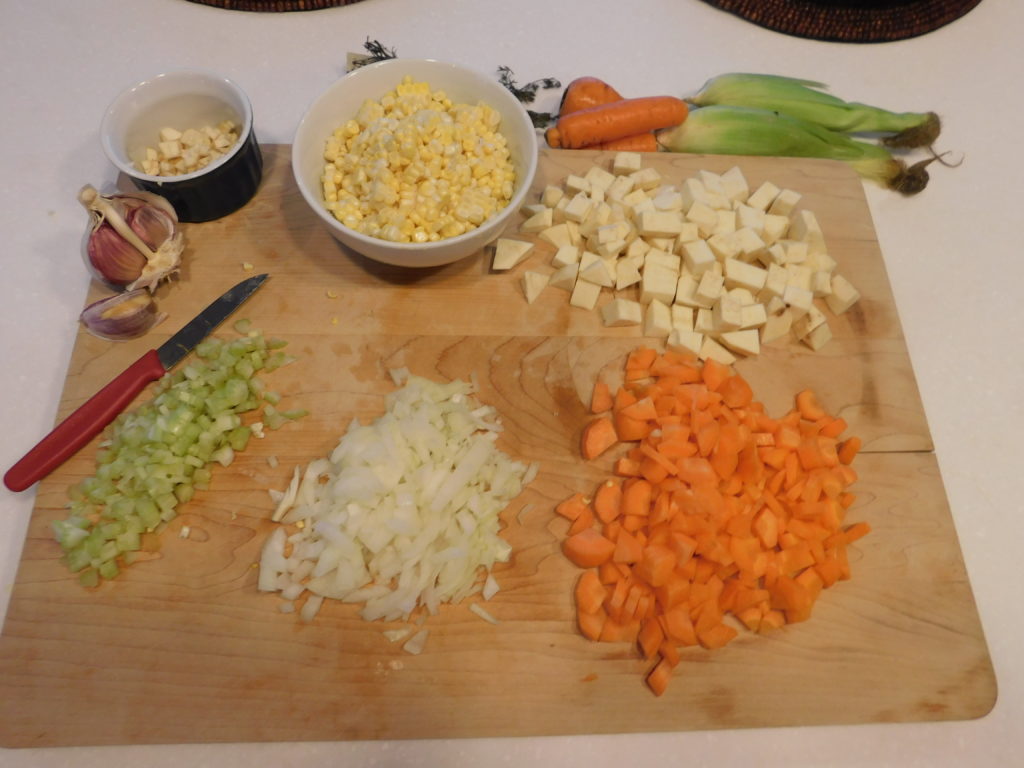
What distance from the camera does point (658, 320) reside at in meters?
2.10

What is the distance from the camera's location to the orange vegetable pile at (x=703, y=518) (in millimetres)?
1735

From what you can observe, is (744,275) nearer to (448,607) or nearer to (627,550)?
(627,550)

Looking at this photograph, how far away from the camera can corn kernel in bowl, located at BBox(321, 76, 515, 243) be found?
6.31 ft

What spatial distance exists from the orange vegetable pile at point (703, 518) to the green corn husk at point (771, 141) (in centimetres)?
95

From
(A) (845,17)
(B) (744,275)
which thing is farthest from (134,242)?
(A) (845,17)

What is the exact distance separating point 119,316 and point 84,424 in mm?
315

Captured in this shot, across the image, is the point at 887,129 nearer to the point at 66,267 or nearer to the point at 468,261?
the point at 468,261

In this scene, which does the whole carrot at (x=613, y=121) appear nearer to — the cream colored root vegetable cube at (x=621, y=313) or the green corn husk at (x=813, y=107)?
the green corn husk at (x=813, y=107)

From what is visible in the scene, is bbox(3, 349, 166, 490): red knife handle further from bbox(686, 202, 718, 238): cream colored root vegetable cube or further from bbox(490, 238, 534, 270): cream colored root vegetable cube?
bbox(686, 202, 718, 238): cream colored root vegetable cube

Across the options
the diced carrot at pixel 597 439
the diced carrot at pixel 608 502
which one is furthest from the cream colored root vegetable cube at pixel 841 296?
the diced carrot at pixel 608 502

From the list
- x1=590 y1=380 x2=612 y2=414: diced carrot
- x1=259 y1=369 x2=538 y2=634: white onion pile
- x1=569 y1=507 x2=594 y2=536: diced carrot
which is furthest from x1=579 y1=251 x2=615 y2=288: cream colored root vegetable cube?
x1=569 y1=507 x2=594 y2=536: diced carrot

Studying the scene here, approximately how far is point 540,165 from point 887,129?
139 cm

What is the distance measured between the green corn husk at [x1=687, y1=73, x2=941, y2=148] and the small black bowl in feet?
5.43

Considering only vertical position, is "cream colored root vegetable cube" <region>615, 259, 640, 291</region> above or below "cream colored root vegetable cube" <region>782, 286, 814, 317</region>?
below
